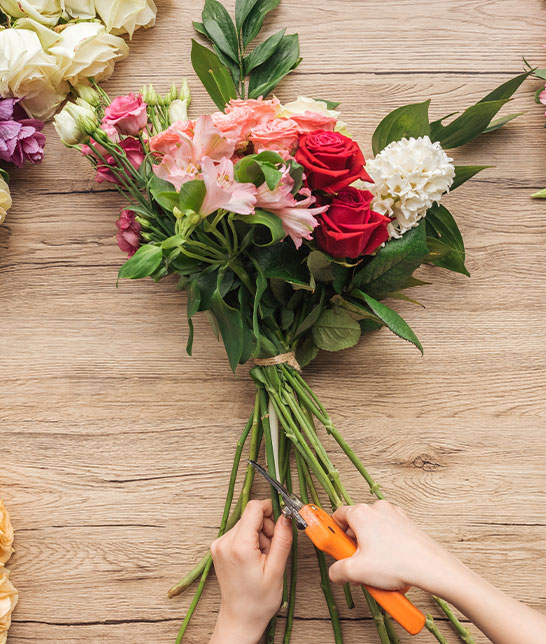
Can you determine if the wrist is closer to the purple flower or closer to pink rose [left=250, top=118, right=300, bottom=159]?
pink rose [left=250, top=118, right=300, bottom=159]

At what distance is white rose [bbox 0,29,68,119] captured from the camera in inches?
37.9

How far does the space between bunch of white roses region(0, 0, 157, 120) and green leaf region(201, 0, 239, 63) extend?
0.12 meters

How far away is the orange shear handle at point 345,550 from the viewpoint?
0.76 m

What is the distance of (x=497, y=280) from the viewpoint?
1039 mm

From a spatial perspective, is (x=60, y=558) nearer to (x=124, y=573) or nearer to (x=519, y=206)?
(x=124, y=573)

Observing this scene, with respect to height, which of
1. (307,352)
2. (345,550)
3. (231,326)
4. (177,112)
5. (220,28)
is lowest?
(345,550)

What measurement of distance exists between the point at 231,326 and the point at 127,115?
38 centimetres

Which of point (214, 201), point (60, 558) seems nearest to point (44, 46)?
point (214, 201)

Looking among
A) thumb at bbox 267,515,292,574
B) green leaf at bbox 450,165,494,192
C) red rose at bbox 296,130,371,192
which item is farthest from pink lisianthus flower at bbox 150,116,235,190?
thumb at bbox 267,515,292,574

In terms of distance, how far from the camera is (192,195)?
2.20 ft

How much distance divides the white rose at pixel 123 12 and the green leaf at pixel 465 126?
0.58m

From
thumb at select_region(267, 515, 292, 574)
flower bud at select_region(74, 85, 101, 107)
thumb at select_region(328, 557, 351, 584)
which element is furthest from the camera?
flower bud at select_region(74, 85, 101, 107)

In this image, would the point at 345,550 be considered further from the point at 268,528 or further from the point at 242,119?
the point at 242,119

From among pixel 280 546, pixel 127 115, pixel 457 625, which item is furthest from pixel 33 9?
pixel 457 625
